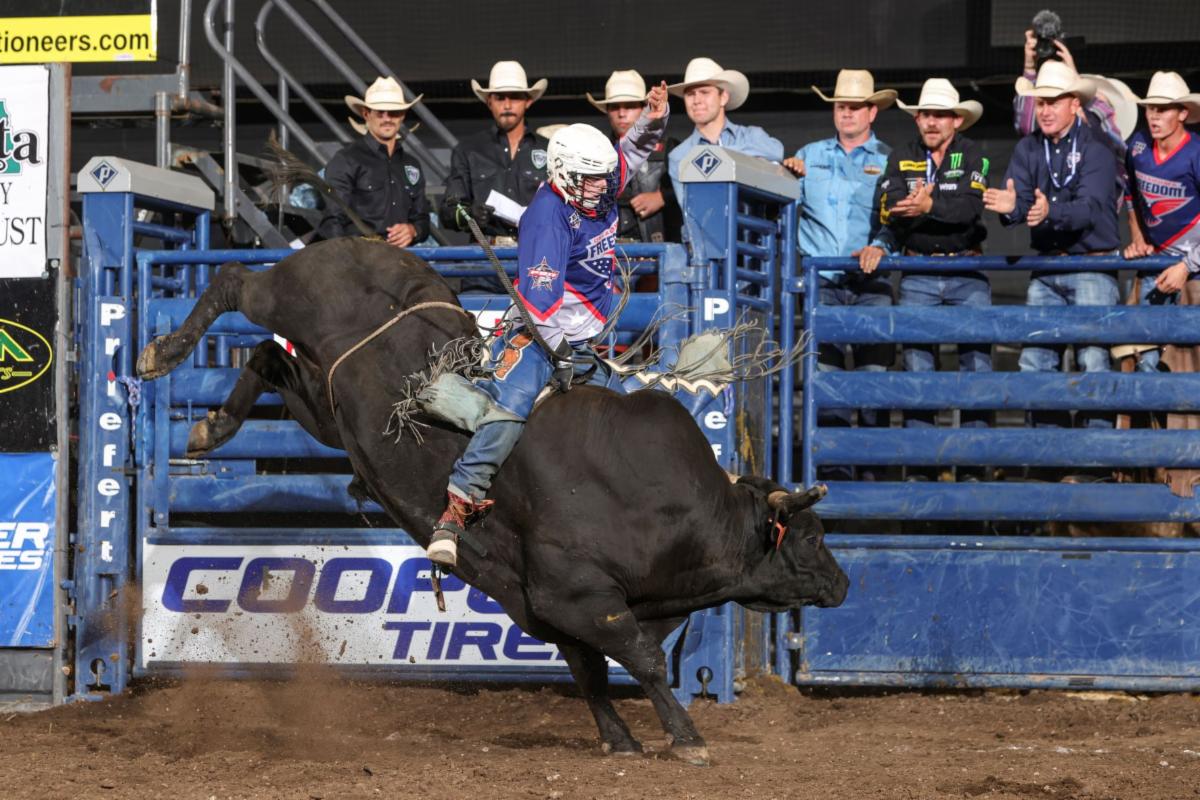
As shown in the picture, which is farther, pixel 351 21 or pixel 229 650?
pixel 351 21

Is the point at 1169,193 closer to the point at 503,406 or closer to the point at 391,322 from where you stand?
the point at 503,406

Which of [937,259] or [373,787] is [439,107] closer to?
[937,259]

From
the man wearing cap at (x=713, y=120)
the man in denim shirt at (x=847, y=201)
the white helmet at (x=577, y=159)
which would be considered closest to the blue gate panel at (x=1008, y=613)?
the man in denim shirt at (x=847, y=201)

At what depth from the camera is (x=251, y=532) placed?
784 cm

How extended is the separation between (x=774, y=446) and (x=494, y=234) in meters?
1.99

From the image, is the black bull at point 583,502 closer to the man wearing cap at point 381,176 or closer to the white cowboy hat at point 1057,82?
the man wearing cap at point 381,176

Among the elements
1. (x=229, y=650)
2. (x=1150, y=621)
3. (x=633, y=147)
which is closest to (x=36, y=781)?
(x=229, y=650)

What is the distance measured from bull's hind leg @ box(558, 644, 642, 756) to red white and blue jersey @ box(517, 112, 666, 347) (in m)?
1.28

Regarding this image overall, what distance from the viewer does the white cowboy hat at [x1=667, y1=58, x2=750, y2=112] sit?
873cm

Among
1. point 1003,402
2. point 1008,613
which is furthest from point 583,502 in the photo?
point 1008,613

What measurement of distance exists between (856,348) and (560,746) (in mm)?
2954

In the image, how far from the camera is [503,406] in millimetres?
5902

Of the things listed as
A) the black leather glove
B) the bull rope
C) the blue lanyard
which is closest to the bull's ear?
the black leather glove

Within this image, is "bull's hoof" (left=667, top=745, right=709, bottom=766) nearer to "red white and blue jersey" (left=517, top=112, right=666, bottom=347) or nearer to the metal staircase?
"red white and blue jersey" (left=517, top=112, right=666, bottom=347)
